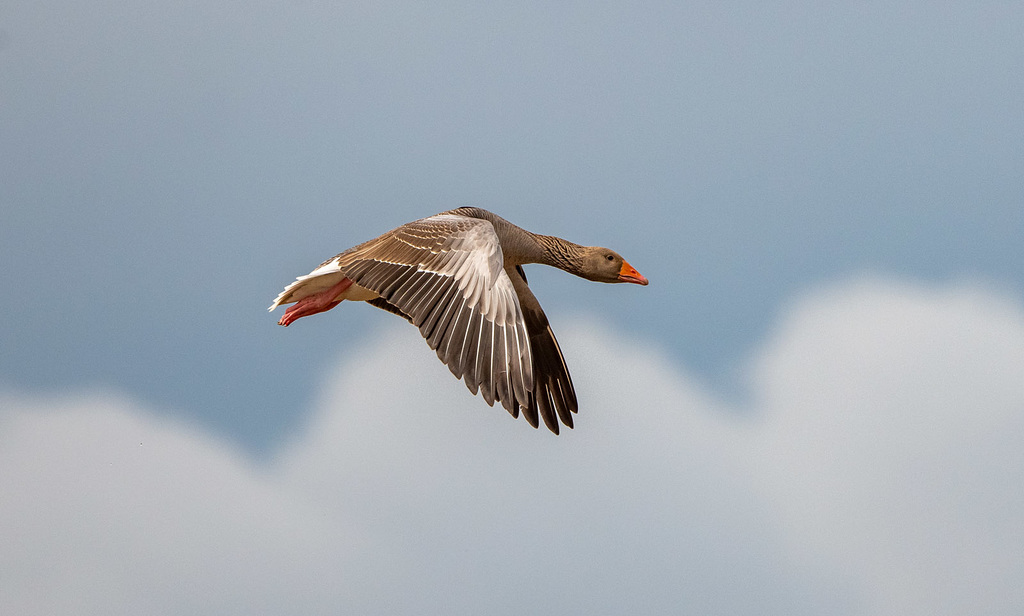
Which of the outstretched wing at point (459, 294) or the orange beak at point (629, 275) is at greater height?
the orange beak at point (629, 275)

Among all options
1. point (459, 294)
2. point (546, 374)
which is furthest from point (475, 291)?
point (546, 374)

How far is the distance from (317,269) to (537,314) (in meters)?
3.12

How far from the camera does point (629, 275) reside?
567 inches

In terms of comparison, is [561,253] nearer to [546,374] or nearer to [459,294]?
[546,374]

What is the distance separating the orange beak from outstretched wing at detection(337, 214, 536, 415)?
3.30 meters

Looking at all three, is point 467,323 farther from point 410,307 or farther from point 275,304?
point 275,304

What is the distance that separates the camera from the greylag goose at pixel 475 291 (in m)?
9.45

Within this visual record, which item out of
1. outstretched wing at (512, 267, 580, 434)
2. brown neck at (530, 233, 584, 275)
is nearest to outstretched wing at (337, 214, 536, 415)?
outstretched wing at (512, 267, 580, 434)

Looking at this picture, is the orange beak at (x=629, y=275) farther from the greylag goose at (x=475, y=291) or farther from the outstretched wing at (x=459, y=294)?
the outstretched wing at (x=459, y=294)

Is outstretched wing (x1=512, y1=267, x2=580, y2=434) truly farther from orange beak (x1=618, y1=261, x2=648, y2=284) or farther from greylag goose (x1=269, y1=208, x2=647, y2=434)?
orange beak (x1=618, y1=261, x2=648, y2=284)

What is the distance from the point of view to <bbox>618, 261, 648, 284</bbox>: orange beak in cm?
1439

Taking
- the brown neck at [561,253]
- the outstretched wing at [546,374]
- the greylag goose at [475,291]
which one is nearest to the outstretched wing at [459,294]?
the greylag goose at [475,291]

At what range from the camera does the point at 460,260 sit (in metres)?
10.7

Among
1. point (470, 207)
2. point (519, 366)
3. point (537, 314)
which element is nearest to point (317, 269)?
point (470, 207)
